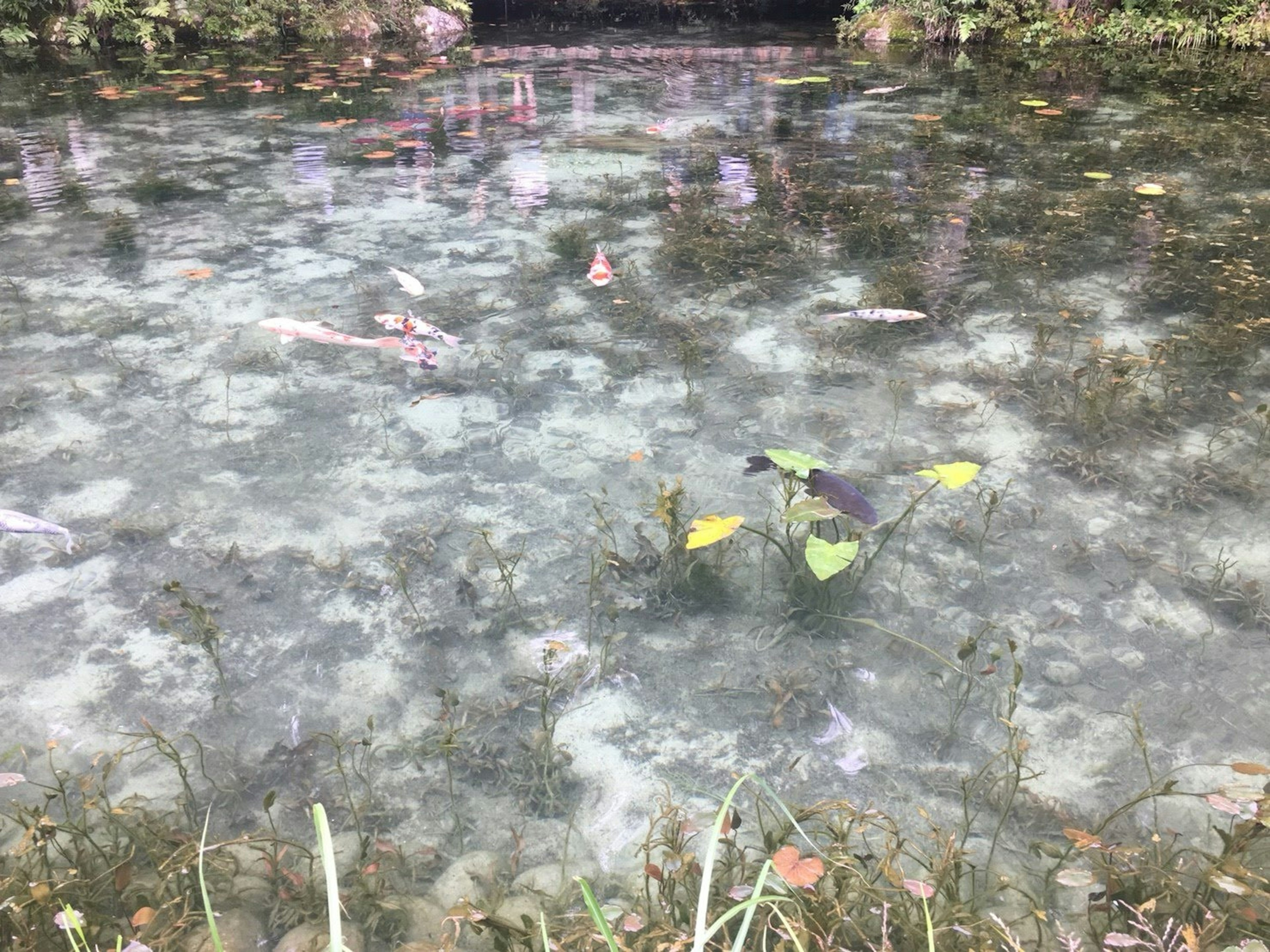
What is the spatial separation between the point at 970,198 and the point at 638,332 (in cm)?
285

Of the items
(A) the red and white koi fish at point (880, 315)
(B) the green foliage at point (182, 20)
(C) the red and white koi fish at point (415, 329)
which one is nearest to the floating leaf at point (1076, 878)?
(A) the red and white koi fish at point (880, 315)

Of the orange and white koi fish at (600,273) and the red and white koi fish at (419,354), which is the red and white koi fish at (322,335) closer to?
the red and white koi fish at (419,354)

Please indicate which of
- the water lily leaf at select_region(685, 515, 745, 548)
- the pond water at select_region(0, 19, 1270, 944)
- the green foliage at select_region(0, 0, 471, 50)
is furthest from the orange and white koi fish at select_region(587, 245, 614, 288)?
the green foliage at select_region(0, 0, 471, 50)

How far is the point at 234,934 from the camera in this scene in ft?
5.88

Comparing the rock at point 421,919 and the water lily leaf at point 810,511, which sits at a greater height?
the water lily leaf at point 810,511

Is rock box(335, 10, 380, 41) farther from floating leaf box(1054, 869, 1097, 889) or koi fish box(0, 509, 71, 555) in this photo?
floating leaf box(1054, 869, 1097, 889)

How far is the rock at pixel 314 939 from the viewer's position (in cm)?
176

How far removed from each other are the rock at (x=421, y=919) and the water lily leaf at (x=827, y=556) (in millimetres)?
1168

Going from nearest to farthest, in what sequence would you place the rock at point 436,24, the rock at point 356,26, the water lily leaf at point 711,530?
1. the water lily leaf at point 711,530
2. the rock at point 356,26
3. the rock at point 436,24

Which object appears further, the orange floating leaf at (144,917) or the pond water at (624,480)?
the pond water at (624,480)

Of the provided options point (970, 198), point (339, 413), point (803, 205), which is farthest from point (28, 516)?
point (970, 198)

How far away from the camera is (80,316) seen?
13.8 ft

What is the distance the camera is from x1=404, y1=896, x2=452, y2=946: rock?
5.95 feet

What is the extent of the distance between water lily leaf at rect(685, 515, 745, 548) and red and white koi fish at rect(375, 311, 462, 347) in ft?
6.36
